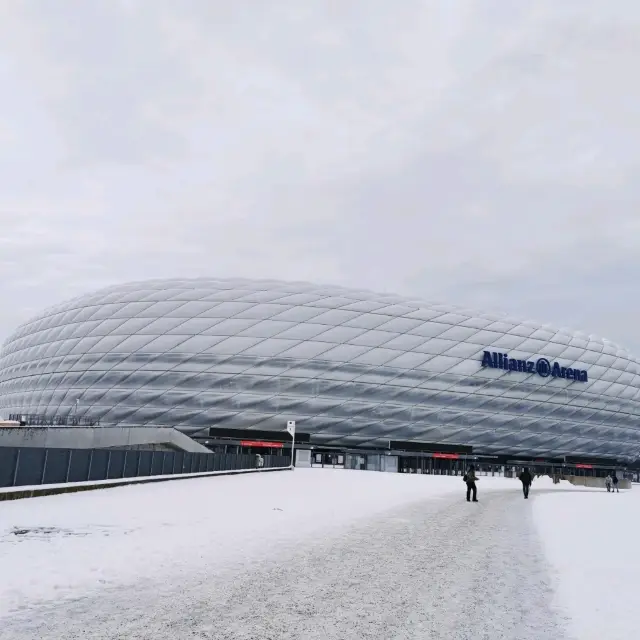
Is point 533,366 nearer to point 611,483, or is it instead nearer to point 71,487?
point 611,483

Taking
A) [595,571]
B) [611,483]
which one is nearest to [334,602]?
[595,571]

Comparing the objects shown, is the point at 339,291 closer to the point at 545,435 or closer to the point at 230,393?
the point at 230,393

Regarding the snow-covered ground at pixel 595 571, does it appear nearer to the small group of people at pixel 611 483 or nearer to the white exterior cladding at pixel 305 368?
the small group of people at pixel 611 483

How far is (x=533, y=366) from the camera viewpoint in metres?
82.4

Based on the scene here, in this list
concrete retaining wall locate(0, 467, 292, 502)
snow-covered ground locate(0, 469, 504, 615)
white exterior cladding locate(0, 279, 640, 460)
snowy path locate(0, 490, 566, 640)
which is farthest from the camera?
white exterior cladding locate(0, 279, 640, 460)

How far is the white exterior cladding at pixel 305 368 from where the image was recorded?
70.6 meters

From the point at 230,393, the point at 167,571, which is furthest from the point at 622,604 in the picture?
the point at 230,393

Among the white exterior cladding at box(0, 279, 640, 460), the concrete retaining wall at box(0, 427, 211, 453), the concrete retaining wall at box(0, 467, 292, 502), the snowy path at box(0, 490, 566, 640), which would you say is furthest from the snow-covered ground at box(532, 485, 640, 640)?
the white exterior cladding at box(0, 279, 640, 460)

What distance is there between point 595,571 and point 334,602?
5.07 metres

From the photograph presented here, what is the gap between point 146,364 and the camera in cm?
7206

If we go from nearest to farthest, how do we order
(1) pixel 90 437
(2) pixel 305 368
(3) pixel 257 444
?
(1) pixel 90 437 → (3) pixel 257 444 → (2) pixel 305 368

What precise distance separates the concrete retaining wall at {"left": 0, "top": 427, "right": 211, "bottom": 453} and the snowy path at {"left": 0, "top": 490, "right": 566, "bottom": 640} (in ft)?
117

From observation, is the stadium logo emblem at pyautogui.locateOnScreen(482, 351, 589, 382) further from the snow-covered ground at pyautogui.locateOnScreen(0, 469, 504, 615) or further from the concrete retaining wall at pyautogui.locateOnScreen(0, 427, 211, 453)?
the snow-covered ground at pyautogui.locateOnScreen(0, 469, 504, 615)

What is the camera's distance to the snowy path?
242 inches
